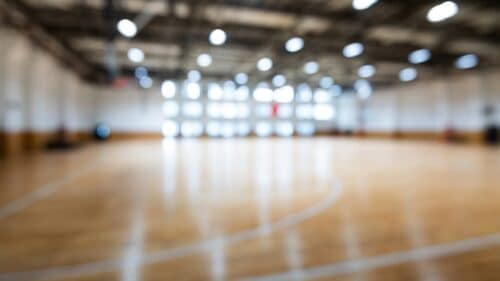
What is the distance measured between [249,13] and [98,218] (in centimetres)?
888

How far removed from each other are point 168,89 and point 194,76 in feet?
9.02

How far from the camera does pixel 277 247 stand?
86.9 inches

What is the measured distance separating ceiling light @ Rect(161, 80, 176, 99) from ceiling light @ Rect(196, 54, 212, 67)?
4956mm

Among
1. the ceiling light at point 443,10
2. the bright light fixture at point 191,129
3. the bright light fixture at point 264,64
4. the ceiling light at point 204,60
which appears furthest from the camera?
the bright light fixture at point 191,129

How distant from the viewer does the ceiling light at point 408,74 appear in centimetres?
1845

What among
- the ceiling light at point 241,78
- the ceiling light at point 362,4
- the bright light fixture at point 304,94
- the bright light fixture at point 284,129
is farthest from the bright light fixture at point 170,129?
the ceiling light at point 362,4

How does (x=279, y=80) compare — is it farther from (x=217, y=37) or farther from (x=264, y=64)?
(x=217, y=37)

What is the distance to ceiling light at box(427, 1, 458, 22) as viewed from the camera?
8.43 meters

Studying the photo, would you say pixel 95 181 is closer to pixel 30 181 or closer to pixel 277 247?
pixel 30 181

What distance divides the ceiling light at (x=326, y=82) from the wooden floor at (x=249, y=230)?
1741cm

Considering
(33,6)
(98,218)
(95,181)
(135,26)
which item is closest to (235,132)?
(135,26)

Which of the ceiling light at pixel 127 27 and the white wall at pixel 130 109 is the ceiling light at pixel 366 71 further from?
the white wall at pixel 130 109

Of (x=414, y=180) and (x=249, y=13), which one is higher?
(x=249, y=13)

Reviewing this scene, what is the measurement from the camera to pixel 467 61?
1563 cm
